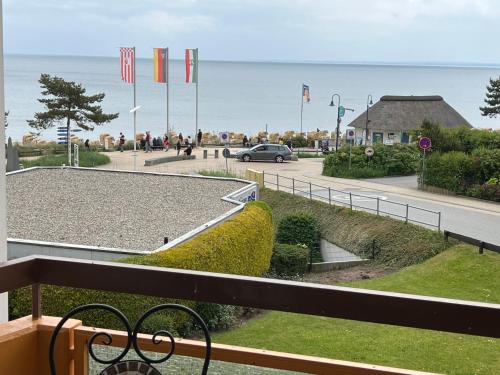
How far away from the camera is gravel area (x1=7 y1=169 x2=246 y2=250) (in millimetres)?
16234

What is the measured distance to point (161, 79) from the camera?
45.1 m

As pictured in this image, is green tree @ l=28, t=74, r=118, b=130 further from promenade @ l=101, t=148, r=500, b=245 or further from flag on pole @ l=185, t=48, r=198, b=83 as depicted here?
flag on pole @ l=185, t=48, r=198, b=83

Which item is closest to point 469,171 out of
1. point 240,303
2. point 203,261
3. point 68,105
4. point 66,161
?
point 203,261

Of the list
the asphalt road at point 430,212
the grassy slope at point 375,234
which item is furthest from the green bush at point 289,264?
the asphalt road at point 430,212

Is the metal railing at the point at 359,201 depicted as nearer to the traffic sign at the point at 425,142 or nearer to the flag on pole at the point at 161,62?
the traffic sign at the point at 425,142

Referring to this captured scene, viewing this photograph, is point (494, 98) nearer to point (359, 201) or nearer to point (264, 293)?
point (359, 201)

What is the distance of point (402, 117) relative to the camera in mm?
51250

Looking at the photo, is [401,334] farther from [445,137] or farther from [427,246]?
[445,137]

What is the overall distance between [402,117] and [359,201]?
2629cm

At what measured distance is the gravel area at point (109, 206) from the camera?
16.2 m

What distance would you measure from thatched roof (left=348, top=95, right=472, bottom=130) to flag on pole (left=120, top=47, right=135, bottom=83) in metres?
19.7

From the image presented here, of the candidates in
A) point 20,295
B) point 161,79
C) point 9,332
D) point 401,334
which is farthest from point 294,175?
point 9,332

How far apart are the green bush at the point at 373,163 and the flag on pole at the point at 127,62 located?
1235cm

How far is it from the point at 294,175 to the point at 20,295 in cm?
2644
